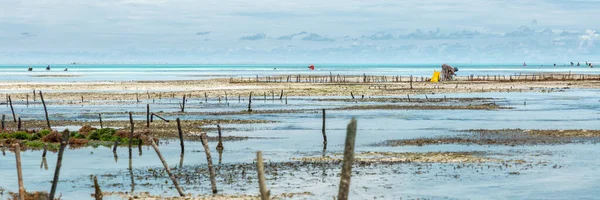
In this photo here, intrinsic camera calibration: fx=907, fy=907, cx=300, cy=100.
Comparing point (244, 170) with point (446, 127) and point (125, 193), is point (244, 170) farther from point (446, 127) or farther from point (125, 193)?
point (446, 127)

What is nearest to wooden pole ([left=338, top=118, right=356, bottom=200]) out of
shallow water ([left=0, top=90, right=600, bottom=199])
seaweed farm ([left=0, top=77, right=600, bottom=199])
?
seaweed farm ([left=0, top=77, right=600, bottom=199])

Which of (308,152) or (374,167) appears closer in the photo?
(374,167)

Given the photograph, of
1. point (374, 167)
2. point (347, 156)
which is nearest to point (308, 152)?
point (374, 167)

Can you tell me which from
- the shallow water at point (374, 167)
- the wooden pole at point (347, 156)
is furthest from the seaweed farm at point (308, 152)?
the wooden pole at point (347, 156)

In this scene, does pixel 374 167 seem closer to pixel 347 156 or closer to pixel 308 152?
pixel 308 152

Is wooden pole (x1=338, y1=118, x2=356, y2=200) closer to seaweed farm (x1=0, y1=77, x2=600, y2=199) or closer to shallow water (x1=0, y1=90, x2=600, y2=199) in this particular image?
seaweed farm (x1=0, y1=77, x2=600, y2=199)

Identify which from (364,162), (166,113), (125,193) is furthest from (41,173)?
Answer: (166,113)

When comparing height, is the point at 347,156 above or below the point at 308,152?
above

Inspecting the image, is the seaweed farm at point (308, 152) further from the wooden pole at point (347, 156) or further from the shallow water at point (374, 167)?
the wooden pole at point (347, 156)

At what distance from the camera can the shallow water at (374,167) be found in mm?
26391

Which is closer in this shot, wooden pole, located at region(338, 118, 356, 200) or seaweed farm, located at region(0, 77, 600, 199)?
wooden pole, located at region(338, 118, 356, 200)

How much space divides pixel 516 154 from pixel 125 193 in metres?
16.1

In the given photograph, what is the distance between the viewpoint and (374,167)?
30.9m

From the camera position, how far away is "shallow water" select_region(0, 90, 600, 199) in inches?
1039
